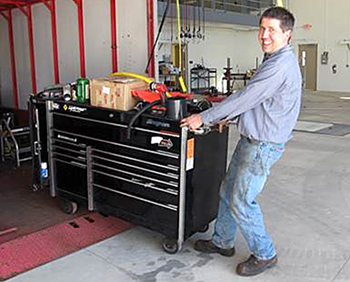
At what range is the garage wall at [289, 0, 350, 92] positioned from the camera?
1559 cm

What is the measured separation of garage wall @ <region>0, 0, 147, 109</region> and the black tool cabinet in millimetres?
1270

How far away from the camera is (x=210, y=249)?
2.67 meters

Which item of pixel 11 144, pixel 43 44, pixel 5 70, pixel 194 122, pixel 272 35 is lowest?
pixel 11 144

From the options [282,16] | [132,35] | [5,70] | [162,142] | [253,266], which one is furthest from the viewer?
[5,70]

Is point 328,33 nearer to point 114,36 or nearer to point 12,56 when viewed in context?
point 12,56

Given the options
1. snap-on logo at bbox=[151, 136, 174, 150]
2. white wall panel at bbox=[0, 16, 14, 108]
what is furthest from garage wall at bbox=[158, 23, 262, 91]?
snap-on logo at bbox=[151, 136, 174, 150]

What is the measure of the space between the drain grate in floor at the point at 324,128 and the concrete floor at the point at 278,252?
3.06m

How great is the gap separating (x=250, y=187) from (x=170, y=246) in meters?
0.76

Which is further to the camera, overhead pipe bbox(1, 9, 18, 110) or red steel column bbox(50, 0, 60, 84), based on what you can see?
overhead pipe bbox(1, 9, 18, 110)

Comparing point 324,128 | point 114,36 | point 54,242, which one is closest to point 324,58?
point 324,128

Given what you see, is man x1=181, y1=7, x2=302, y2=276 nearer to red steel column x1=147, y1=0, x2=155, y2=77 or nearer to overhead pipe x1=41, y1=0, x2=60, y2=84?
red steel column x1=147, y1=0, x2=155, y2=77

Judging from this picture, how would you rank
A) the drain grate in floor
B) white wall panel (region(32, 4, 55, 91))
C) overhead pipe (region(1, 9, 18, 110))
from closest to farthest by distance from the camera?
white wall panel (region(32, 4, 55, 91)) → overhead pipe (region(1, 9, 18, 110)) → the drain grate in floor

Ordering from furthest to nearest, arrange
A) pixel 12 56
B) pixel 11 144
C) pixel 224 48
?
pixel 224 48
pixel 12 56
pixel 11 144

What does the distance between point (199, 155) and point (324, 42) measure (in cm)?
1552
